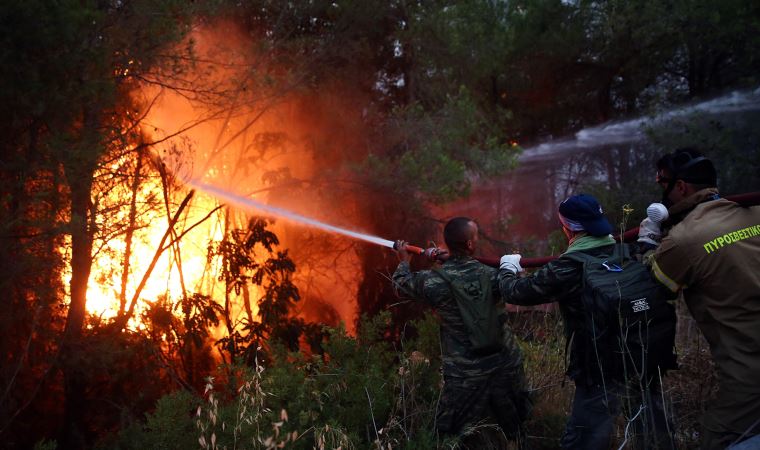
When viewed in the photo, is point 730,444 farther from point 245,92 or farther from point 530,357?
point 245,92

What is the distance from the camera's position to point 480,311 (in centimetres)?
394

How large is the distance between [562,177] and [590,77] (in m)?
2.64

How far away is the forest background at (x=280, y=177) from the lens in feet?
16.4

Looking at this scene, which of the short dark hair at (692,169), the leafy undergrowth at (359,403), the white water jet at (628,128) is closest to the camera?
the short dark hair at (692,169)

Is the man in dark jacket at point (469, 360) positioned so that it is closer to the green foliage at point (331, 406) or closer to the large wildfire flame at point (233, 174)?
the green foliage at point (331, 406)

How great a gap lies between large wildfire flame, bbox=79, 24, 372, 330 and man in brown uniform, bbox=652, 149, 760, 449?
23.1 ft

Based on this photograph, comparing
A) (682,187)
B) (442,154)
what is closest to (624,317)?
(682,187)

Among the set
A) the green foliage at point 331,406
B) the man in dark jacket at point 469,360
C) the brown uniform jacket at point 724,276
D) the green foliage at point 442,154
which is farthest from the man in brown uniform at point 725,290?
the green foliage at point 442,154

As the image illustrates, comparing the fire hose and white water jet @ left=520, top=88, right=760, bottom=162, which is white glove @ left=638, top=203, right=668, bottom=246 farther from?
white water jet @ left=520, top=88, right=760, bottom=162

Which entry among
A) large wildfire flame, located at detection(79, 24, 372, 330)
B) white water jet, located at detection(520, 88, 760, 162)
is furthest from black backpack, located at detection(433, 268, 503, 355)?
white water jet, located at detection(520, 88, 760, 162)

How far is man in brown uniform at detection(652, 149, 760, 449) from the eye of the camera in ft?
9.59

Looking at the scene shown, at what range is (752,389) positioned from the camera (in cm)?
291

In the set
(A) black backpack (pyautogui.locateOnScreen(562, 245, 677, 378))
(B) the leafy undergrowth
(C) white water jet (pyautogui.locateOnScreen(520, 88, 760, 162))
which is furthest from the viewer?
(C) white water jet (pyautogui.locateOnScreen(520, 88, 760, 162))

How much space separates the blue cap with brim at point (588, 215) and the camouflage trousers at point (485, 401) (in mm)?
1042
